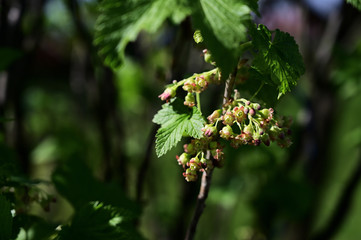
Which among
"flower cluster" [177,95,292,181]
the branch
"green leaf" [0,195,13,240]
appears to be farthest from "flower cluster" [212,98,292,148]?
the branch

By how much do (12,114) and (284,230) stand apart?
1.13 metres

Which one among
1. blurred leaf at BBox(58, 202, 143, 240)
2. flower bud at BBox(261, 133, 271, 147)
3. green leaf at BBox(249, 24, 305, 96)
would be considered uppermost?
green leaf at BBox(249, 24, 305, 96)

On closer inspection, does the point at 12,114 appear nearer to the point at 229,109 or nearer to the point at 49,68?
the point at 229,109

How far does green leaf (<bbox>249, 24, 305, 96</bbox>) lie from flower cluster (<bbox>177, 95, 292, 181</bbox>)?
42 mm

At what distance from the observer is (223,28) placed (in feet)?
1.41

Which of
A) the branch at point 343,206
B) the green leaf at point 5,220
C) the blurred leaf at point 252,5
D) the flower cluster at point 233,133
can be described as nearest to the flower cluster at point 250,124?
the flower cluster at point 233,133

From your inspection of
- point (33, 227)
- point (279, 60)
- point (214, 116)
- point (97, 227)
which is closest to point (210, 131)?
point (214, 116)

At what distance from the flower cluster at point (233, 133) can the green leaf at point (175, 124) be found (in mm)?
15

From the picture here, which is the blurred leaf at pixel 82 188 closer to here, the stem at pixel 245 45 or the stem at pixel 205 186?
the stem at pixel 205 186

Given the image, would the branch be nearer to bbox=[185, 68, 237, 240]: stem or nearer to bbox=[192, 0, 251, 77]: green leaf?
bbox=[185, 68, 237, 240]: stem

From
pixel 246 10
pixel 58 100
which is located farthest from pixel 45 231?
pixel 58 100

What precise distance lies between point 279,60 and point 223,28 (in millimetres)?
112

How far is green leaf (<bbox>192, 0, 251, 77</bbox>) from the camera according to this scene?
42 cm

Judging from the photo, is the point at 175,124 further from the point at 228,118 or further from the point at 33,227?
the point at 33,227
